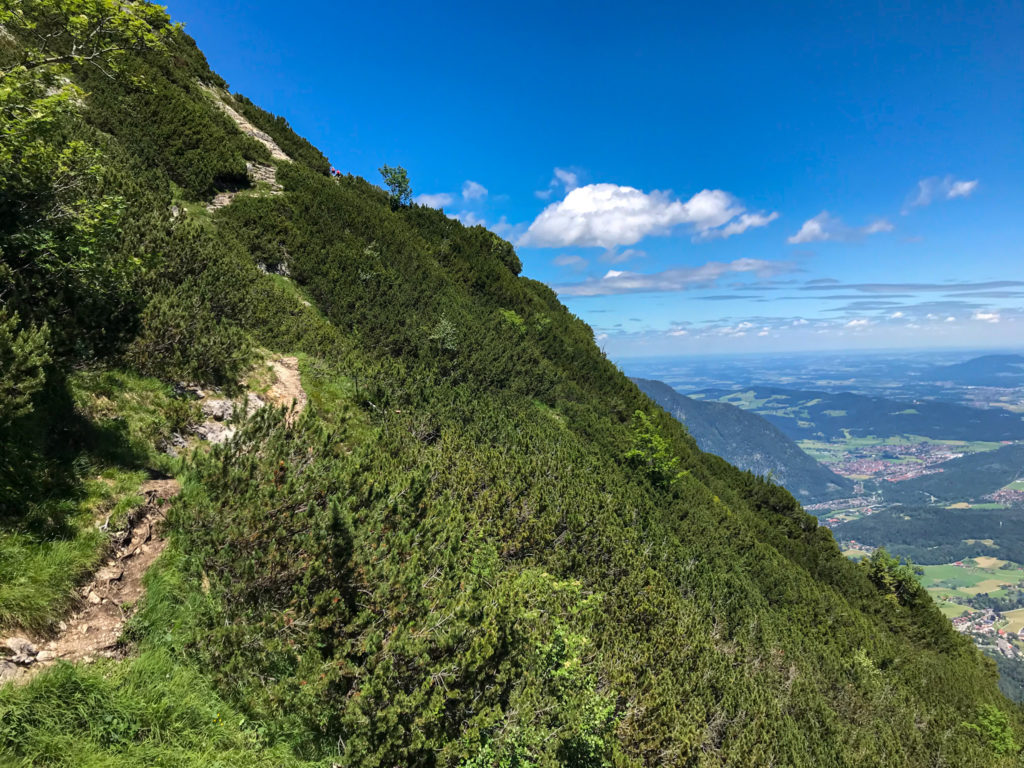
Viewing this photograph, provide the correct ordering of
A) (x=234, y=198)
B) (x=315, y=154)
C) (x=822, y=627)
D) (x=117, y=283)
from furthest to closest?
(x=315, y=154) → (x=234, y=198) → (x=822, y=627) → (x=117, y=283)

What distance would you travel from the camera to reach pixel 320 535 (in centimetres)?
597

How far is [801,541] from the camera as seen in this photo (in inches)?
1086

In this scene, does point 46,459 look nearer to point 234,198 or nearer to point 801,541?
point 234,198

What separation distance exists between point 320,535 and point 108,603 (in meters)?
2.24

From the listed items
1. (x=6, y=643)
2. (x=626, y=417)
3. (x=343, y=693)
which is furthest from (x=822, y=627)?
(x=6, y=643)

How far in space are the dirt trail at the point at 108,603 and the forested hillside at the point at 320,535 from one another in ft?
0.48

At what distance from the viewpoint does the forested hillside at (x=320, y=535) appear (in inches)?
184

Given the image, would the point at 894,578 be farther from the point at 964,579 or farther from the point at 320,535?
the point at 964,579

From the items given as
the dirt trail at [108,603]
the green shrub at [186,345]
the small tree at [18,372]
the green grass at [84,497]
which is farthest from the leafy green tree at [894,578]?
the small tree at [18,372]

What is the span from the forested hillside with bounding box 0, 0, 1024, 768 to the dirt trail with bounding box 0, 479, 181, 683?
148 millimetres

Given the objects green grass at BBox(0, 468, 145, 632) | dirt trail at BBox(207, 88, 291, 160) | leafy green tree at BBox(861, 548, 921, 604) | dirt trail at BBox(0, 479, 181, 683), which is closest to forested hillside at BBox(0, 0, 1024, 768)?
green grass at BBox(0, 468, 145, 632)

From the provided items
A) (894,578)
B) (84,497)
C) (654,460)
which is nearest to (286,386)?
(84,497)

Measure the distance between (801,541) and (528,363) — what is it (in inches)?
877

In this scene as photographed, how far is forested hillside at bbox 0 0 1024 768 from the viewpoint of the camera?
467 centimetres
